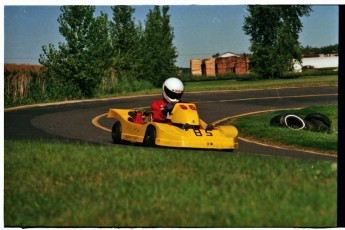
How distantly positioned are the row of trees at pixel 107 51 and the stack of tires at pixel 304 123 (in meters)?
4.30

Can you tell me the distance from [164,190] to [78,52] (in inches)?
166

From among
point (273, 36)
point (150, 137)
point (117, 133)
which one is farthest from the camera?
point (273, 36)

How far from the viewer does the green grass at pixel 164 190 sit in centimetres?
723

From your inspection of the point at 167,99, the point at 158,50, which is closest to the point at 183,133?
the point at 167,99

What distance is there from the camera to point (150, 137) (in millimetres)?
10711

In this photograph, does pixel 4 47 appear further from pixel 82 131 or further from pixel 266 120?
pixel 266 120

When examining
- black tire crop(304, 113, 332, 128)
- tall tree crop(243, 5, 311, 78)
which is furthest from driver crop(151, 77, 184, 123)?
black tire crop(304, 113, 332, 128)

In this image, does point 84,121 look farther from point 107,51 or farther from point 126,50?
point 107,51

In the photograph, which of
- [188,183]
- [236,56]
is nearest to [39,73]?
[236,56]

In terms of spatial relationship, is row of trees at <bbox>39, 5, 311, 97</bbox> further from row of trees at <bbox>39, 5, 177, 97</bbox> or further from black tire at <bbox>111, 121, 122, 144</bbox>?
black tire at <bbox>111, 121, 122, 144</bbox>

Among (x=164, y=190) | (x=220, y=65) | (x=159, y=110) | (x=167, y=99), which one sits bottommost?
(x=164, y=190)

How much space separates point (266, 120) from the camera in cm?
1608

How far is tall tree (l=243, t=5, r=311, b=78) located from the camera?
1076 cm

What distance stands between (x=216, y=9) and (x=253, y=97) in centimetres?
981
